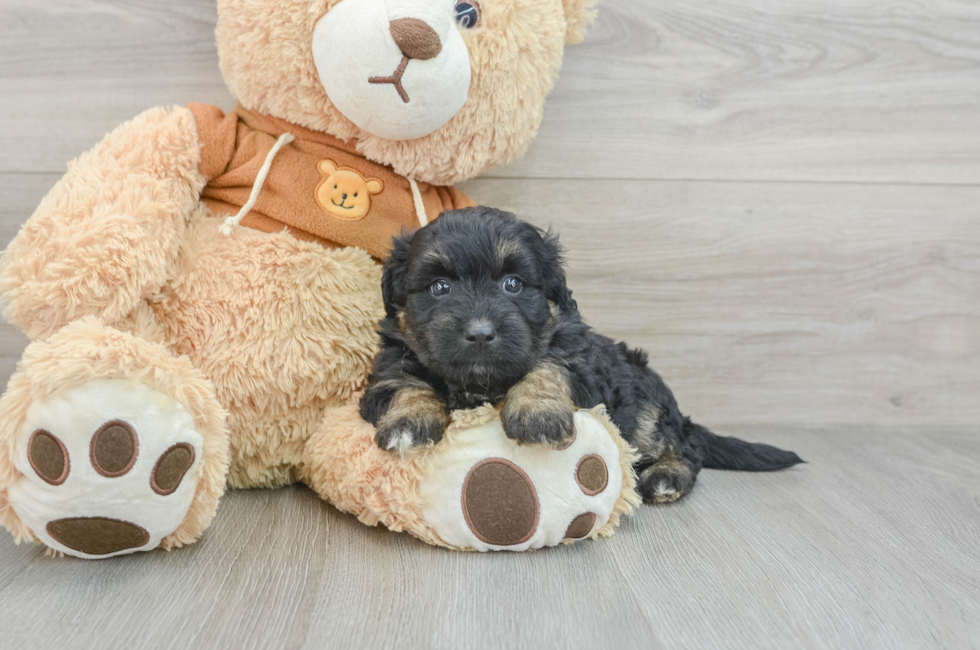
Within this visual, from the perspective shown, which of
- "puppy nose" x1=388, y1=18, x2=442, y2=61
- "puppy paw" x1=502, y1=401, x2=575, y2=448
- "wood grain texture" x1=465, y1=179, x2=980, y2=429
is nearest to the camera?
"puppy paw" x1=502, y1=401, x2=575, y2=448

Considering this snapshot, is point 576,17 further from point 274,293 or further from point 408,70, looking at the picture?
point 274,293

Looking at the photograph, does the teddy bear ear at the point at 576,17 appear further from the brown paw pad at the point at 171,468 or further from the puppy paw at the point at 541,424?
the brown paw pad at the point at 171,468

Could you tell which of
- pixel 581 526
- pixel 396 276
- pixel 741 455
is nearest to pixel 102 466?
pixel 396 276

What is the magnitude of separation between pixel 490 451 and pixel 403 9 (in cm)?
103

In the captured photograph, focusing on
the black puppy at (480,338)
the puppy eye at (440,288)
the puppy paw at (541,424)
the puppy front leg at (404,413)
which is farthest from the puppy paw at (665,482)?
the puppy eye at (440,288)

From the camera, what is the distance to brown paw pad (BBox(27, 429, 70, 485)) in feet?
4.35

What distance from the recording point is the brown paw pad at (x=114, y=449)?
1.33 m

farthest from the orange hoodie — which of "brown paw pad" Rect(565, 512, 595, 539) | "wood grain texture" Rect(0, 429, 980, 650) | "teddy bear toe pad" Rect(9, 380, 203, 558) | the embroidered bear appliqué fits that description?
"brown paw pad" Rect(565, 512, 595, 539)

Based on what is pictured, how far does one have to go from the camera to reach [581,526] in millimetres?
1570

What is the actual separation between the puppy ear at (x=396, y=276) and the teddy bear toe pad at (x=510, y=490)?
375 millimetres

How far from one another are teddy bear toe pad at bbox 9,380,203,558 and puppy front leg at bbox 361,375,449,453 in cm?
40

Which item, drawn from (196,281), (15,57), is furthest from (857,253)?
(15,57)

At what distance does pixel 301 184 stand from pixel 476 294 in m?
0.62

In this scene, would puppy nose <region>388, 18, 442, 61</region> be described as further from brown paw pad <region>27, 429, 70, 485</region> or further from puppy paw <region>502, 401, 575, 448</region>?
brown paw pad <region>27, 429, 70, 485</region>
